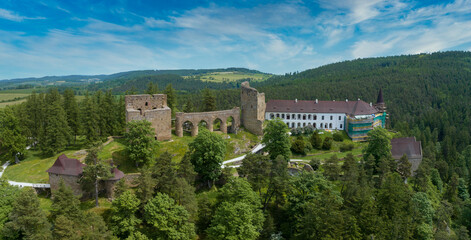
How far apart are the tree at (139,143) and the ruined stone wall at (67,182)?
Result: 696 cm

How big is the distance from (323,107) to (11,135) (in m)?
62.6

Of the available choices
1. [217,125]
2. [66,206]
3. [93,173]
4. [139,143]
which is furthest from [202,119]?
[66,206]

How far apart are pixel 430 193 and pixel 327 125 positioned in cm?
2627

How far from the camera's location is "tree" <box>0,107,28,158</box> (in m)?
40.6

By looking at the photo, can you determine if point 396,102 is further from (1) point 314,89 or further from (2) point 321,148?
(2) point 321,148

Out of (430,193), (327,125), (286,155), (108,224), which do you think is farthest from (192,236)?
(327,125)

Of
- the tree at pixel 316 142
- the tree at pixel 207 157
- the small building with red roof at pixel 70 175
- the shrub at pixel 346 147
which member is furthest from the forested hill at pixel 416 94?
the small building with red roof at pixel 70 175

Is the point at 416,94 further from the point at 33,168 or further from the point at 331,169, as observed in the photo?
the point at 33,168

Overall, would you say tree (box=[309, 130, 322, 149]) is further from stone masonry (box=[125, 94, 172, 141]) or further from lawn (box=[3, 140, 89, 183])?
lawn (box=[3, 140, 89, 183])

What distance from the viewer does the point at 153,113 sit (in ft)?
147

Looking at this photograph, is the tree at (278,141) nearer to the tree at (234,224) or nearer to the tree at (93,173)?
the tree at (234,224)

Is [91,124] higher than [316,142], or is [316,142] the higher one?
[91,124]

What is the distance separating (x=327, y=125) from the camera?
6956 cm

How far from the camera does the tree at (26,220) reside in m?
23.8
